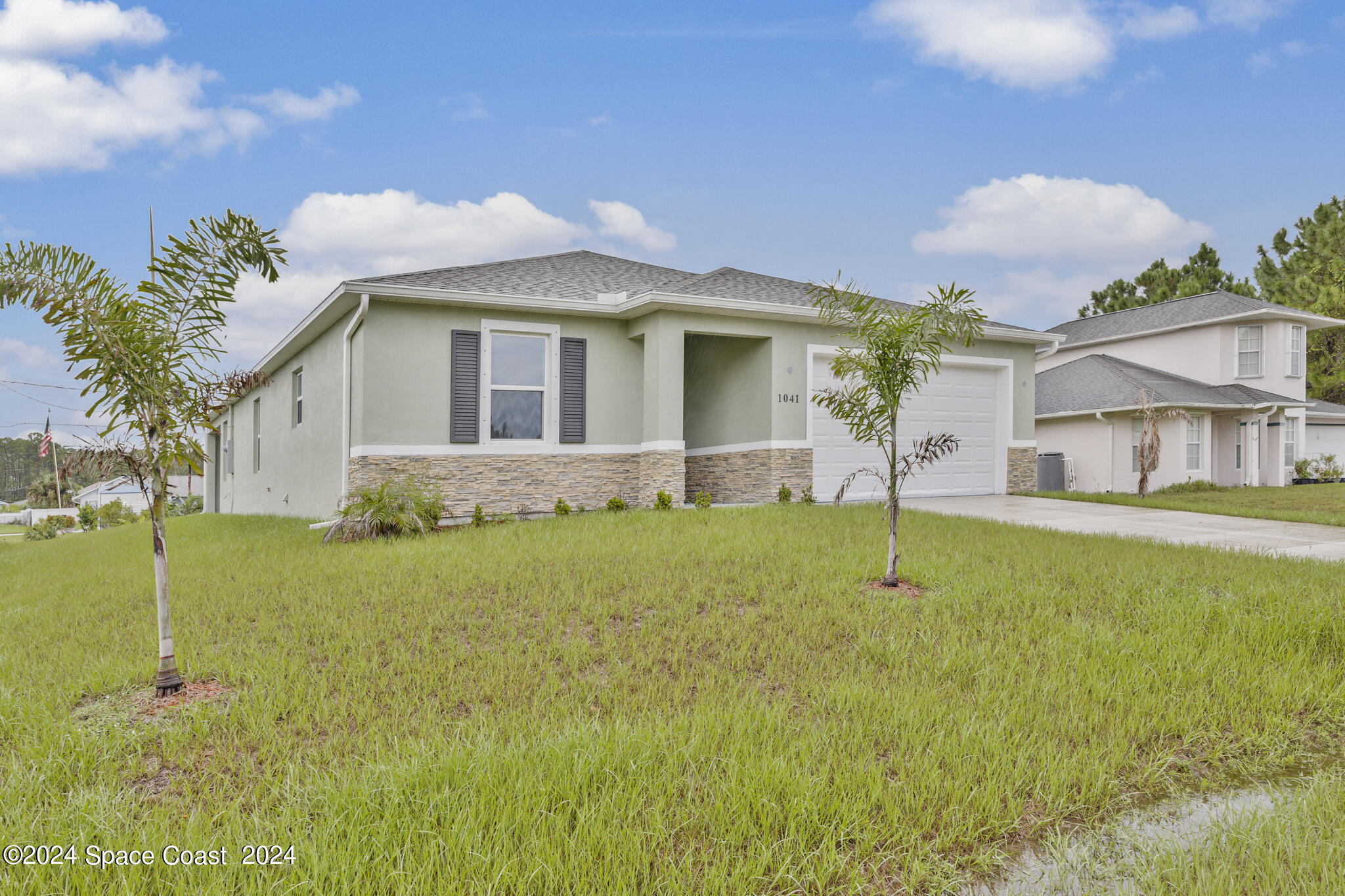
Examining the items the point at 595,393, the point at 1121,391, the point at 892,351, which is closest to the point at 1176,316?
the point at 1121,391

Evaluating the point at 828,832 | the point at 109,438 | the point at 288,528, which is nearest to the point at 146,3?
the point at 288,528

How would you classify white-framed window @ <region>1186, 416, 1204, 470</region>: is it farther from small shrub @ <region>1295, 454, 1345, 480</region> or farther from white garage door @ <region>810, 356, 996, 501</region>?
white garage door @ <region>810, 356, 996, 501</region>

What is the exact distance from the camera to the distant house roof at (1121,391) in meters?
18.0

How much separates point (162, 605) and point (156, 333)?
1.41 metres

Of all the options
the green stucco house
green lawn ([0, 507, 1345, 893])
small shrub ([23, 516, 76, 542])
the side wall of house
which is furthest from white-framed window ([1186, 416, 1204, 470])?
small shrub ([23, 516, 76, 542])

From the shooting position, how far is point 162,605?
354 cm

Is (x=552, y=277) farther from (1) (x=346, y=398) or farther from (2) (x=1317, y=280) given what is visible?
(2) (x=1317, y=280)

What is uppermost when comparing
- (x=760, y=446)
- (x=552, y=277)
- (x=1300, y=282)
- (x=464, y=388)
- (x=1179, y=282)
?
(x=1179, y=282)

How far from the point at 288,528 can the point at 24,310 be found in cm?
836

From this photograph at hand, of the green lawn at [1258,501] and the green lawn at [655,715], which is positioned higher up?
the green lawn at [1258,501]

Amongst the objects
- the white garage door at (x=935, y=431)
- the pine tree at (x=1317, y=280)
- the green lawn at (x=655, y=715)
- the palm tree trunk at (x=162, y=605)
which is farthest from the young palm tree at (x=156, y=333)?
the pine tree at (x=1317, y=280)

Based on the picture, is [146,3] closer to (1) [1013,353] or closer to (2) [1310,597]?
(1) [1013,353]

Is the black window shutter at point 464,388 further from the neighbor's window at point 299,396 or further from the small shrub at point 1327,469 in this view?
the small shrub at point 1327,469

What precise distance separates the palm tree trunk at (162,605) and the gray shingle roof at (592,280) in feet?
23.6
